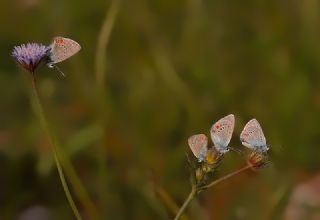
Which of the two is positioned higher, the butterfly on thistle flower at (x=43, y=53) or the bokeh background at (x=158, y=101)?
the butterfly on thistle flower at (x=43, y=53)

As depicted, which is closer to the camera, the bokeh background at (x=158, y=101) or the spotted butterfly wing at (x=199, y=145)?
the spotted butterfly wing at (x=199, y=145)

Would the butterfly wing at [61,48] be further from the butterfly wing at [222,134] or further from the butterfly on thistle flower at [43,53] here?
the butterfly wing at [222,134]

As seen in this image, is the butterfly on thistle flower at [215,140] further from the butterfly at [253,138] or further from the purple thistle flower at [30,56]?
the purple thistle flower at [30,56]

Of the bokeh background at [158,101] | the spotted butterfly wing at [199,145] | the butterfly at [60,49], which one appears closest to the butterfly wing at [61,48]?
the butterfly at [60,49]

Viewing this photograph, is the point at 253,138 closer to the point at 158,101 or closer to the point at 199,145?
the point at 199,145

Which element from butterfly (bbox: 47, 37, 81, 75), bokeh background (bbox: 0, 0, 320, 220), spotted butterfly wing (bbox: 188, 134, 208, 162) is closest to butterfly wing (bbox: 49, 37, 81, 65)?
butterfly (bbox: 47, 37, 81, 75)

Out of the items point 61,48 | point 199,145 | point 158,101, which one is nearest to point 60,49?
point 61,48

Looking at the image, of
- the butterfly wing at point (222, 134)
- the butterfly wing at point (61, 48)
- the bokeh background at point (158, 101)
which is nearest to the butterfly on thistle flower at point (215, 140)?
the butterfly wing at point (222, 134)

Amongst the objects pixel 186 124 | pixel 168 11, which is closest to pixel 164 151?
pixel 186 124
